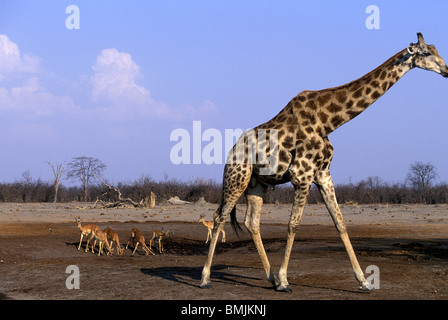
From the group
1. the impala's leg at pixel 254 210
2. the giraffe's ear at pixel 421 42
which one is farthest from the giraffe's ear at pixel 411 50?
the impala's leg at pixel 254 210

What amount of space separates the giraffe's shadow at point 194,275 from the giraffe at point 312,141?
0.67 metres

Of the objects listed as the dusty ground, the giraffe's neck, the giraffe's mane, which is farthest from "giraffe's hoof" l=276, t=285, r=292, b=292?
the giraffe's mane

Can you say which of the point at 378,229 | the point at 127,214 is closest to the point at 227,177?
the point at 378,229

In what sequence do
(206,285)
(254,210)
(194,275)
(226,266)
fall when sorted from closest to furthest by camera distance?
1. (206,285)
2. (254,210)
3. (194,275)
4. (226,266)

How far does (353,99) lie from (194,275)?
4016mm

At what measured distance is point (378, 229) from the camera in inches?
811

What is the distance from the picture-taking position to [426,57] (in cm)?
785

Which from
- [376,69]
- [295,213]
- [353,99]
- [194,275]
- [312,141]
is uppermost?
[376,69]

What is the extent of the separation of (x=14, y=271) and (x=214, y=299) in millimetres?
5186

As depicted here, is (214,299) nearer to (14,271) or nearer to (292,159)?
(292,159)

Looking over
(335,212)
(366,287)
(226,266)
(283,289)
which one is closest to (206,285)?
(283,289)

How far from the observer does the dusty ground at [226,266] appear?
805cm

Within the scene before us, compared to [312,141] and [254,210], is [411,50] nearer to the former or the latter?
[312,141]

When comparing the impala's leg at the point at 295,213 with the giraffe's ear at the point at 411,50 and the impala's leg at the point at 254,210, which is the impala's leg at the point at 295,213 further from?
the giraffe's ear at the point at 411,50
